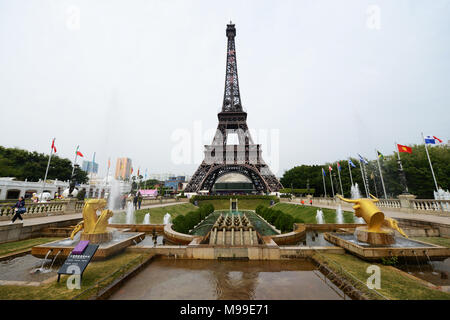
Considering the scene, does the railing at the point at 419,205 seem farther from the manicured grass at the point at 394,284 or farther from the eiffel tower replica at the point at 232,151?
the eiffel tower replica at the point at 232,151

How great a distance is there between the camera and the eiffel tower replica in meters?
46.0

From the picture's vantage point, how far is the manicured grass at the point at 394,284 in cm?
436

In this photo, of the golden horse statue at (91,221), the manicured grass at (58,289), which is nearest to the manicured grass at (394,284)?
the manicured grass at (58,289)

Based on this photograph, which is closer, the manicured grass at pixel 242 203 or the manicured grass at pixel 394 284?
the manicured grass at pixel 394 284

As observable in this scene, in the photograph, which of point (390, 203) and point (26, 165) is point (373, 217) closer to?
point (390, 203)

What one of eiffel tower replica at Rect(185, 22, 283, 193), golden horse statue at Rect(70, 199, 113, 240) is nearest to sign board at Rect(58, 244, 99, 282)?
golden horse statue at Rect(70, 199, 113, 240)

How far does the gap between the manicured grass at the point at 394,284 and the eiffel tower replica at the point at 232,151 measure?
38117 millimetres

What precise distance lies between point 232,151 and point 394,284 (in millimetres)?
46322

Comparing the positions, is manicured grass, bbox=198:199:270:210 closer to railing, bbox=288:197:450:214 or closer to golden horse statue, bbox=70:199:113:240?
railing, bbox=288:197:450:214

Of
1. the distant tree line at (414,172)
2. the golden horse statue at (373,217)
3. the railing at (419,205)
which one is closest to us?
the golden horse statue at (373,217)

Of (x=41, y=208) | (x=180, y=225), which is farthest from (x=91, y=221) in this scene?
(x=41, y=208)
